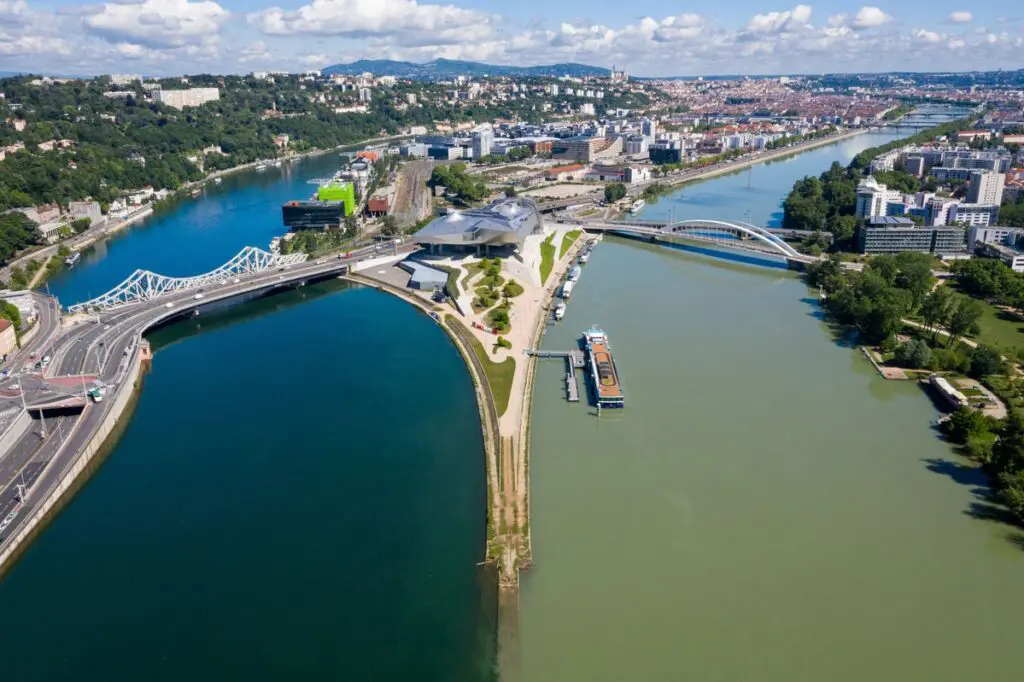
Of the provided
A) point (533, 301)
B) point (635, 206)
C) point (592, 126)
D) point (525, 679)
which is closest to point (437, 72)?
point (592, 126)

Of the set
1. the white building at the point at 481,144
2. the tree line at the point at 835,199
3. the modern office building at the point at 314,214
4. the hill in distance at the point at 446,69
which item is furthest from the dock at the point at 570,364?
the hill in distance at the point at 446,69

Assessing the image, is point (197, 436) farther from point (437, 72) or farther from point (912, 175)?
point (437, 72)

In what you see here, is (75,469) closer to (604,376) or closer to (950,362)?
(604,376)

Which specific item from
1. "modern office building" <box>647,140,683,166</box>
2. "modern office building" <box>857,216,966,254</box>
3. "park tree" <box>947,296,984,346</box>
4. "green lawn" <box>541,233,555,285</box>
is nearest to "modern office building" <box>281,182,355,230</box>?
"green lawn" <box>541,233,555,285</box>

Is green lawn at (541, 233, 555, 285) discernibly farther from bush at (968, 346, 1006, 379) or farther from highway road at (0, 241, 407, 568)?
bush at (968, 346, 1006, 379)

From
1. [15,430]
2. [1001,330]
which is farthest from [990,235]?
[15,430]

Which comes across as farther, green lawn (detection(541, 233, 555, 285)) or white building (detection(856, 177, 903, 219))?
white building (detection(856, 177, 903, 219))

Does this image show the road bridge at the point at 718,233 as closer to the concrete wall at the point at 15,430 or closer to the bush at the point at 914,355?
the bush at the point at 914,355

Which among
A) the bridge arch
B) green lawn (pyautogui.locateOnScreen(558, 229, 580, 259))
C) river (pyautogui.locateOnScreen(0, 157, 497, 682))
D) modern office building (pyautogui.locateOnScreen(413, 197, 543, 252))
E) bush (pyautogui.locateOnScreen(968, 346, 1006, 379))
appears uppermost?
modern office building (pyautogui.locateOnScreen(413, 197, 543, 252))
